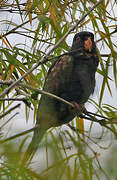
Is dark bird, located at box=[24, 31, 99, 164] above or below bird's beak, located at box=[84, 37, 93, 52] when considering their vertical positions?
below

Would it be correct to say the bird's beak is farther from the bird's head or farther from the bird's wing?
the bird's wing

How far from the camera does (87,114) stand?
1.61m

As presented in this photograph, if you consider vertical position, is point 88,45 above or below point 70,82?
above

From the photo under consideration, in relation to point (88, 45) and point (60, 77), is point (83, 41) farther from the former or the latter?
point (60, 77)

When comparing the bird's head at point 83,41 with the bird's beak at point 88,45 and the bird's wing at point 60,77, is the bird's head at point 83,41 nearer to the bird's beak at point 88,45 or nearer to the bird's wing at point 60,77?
the bird's beak at point 88,45

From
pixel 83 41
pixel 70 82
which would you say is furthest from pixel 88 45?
pixel 70 82

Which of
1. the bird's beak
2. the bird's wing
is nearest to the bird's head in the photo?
the bird's beak

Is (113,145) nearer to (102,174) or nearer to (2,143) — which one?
(102,174)

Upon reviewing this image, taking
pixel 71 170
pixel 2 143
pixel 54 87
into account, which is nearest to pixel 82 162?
pixel 71 170

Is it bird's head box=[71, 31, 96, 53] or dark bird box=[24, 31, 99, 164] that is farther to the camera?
bird's head box=[71, 31, 96, 53]

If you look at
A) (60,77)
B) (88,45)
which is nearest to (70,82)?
(60,77)

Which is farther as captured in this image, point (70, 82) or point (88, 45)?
point (88, 45)

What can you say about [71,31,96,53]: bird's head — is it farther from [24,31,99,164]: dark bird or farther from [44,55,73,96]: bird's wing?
[44,55,73,96]: bird's wing

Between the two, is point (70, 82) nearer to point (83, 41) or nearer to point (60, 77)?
point (60, 77)
